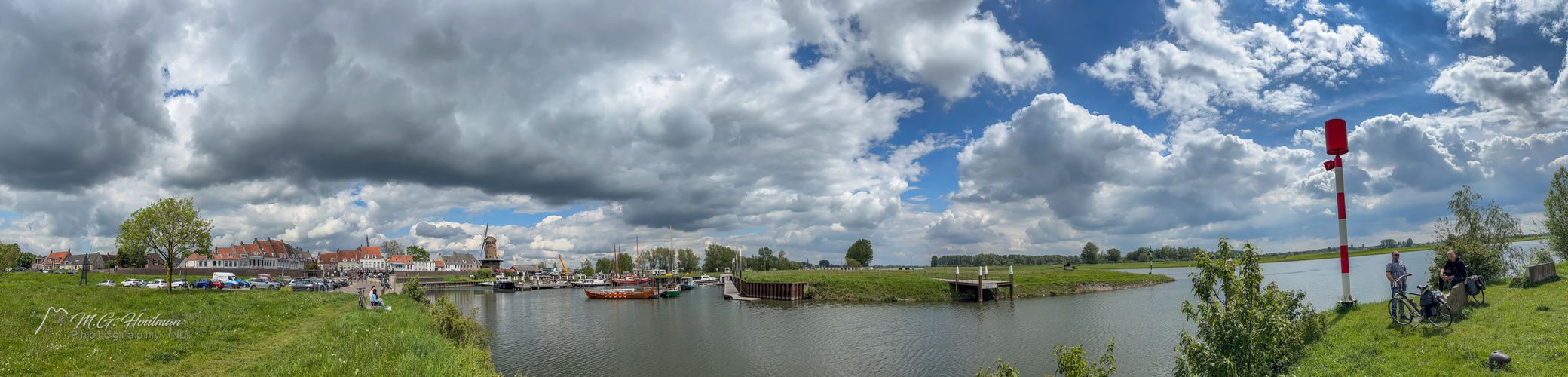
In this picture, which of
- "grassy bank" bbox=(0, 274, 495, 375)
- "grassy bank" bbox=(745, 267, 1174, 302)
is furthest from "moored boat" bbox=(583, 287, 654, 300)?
"grassy bank" bbox=(0, 274, 495, 375)

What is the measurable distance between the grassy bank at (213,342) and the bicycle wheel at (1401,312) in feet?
77.7

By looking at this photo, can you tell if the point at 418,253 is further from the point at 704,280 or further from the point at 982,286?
the point at 982,286

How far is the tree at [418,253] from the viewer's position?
575 ft

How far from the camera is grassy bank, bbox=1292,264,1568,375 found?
1116 cm

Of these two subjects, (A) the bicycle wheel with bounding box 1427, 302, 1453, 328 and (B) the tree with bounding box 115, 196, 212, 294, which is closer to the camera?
(A) the bicycle wheel with bounding box 1427, 302, 1453, 328

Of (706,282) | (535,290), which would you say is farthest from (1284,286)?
(535,290)

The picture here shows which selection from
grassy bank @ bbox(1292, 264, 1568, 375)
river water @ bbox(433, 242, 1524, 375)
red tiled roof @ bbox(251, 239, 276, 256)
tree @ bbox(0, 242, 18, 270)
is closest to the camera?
grassy bank @ bbox(1292, 264, 1568, 375)

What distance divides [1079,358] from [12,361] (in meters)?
18.3

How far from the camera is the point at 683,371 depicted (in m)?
25.1

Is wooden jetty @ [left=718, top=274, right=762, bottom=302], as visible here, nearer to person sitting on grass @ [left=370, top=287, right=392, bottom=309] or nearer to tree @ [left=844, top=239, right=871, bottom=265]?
person sitting on grass @ [left=370, top=287, right=392, bottom=309]

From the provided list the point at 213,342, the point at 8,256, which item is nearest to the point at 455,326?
the point at 213,342

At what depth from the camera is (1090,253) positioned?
6969 inches

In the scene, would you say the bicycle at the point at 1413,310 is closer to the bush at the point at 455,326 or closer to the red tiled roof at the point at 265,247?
the bush at the point at 455,326

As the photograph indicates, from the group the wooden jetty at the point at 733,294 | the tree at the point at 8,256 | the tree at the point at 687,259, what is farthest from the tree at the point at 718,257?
the tree at the point at 8,256
